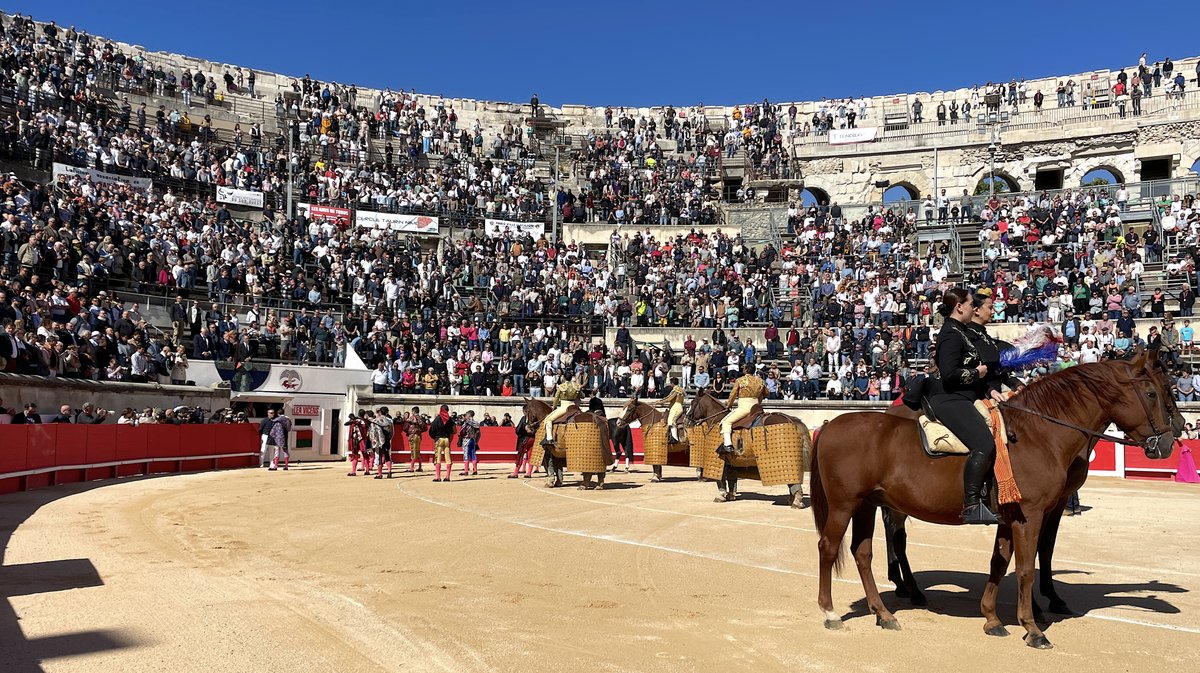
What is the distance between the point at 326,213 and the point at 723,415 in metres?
23.2

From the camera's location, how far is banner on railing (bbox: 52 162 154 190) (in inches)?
1225

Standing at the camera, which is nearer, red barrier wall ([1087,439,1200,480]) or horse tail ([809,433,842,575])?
horse tail ([809,433,842,575])

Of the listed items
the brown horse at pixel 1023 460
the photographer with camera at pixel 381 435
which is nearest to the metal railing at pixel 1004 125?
the photographer with camera at pixel 381 435

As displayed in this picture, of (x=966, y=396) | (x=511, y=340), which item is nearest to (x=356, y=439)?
(x=511, y=340)

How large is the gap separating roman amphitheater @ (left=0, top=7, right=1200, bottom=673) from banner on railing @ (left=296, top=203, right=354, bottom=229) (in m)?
0.27

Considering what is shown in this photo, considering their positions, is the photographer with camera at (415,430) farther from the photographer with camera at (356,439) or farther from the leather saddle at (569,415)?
the leather saddle at (569,415)

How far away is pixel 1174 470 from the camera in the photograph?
22.0 m

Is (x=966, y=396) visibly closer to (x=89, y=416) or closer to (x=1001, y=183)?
(x=89, y=416)

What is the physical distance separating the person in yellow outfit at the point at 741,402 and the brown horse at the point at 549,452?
276cm

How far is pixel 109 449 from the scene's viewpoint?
1997cm

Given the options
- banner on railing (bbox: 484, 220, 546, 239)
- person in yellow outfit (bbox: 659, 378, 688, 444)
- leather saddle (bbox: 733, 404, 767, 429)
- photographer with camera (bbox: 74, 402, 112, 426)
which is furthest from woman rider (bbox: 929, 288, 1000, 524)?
banner on railing (bbox: 484, 220, 546, 239)

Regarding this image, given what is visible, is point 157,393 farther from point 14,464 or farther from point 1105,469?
point 1105,469

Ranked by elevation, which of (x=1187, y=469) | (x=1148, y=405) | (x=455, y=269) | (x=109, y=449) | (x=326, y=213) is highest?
(x=326, y=213)

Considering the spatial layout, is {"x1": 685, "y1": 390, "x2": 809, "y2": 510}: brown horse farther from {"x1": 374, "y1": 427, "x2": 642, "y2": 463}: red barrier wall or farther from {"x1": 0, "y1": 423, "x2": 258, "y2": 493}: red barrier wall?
{"x1": 0, "y1": 423, "x2": 258, "y2": 493}: red barrier wall
